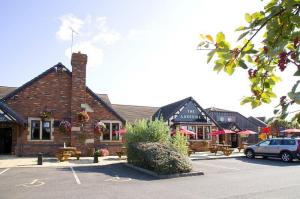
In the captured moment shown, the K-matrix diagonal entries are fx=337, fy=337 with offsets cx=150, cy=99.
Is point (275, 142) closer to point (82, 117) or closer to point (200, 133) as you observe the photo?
point (200, 133)

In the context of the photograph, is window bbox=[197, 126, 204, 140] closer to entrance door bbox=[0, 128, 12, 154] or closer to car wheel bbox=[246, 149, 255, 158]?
car wheel bbox=[246, 149, 255, 158]

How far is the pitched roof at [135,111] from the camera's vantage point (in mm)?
35697

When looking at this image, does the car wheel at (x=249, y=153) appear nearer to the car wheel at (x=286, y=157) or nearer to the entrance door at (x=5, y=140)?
the car wheel at (x=286, y=157)

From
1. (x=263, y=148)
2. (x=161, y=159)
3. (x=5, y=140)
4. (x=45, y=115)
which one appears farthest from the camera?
(x=5, y=140)

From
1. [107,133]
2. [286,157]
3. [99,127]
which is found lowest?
[286,157]

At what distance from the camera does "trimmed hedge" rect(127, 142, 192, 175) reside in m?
15.4

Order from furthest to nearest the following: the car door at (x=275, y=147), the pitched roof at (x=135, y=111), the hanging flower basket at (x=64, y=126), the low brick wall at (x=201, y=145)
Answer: the pitched roof at (x=135, y=111) < the low brick wall at (x=201, y=145) < the hanging flower basket at (x=64, y=126) < the car door at (x=275, y=147)

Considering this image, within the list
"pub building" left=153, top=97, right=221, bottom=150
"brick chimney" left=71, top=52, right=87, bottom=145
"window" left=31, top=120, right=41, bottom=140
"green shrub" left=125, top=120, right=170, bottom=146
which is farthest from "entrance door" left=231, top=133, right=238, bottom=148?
"window" left=31, top=120, right=41, bottom=140

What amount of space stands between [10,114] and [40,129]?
8.37 ft

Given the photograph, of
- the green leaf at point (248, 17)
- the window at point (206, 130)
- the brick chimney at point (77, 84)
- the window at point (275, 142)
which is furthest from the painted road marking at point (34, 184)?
the window at point (206, 130)

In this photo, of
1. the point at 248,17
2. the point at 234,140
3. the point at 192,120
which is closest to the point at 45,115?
the point at 192,120

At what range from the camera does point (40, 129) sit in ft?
83.3

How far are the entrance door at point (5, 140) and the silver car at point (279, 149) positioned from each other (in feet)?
62.0

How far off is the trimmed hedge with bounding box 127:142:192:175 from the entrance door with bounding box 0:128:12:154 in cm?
1378
